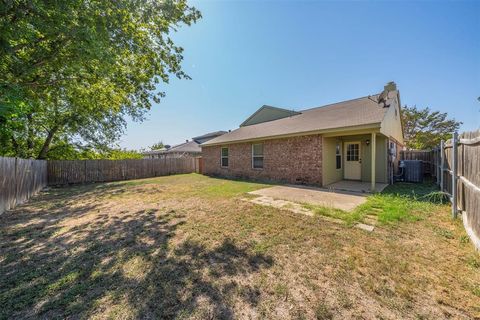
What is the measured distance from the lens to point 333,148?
351 inches

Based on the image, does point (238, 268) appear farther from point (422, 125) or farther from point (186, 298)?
point (422, 125)

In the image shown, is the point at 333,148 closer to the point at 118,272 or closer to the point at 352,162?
the point at 352,162

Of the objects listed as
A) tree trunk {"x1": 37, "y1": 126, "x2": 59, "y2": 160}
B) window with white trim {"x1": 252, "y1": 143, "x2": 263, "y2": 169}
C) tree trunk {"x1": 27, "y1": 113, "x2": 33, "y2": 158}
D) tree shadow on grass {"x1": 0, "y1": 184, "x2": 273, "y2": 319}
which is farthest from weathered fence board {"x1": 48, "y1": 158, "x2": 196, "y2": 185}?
tree shadow on grass {"x1": 0, "y1": 184, "x2": 273, "y2": 319}

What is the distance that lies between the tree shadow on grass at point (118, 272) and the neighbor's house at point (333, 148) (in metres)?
6.33

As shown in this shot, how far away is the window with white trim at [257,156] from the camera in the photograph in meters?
10.7

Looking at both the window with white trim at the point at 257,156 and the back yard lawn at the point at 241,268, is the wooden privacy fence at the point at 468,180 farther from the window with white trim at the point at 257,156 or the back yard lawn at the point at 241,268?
the window with white trim at the point at 257,156

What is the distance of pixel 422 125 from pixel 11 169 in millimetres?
33900

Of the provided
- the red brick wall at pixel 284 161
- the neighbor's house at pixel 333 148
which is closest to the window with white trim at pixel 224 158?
the red brick wall at pixel 284 161

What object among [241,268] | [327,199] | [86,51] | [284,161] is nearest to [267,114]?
[284,161]

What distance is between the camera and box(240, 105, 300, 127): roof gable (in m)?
14.6

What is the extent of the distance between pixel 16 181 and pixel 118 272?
666 cm

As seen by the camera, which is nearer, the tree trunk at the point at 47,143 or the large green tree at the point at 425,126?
the tree trunk at the point at 47,143

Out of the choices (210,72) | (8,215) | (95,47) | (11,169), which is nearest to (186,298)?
(95,47)

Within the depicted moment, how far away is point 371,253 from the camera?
2787mm
